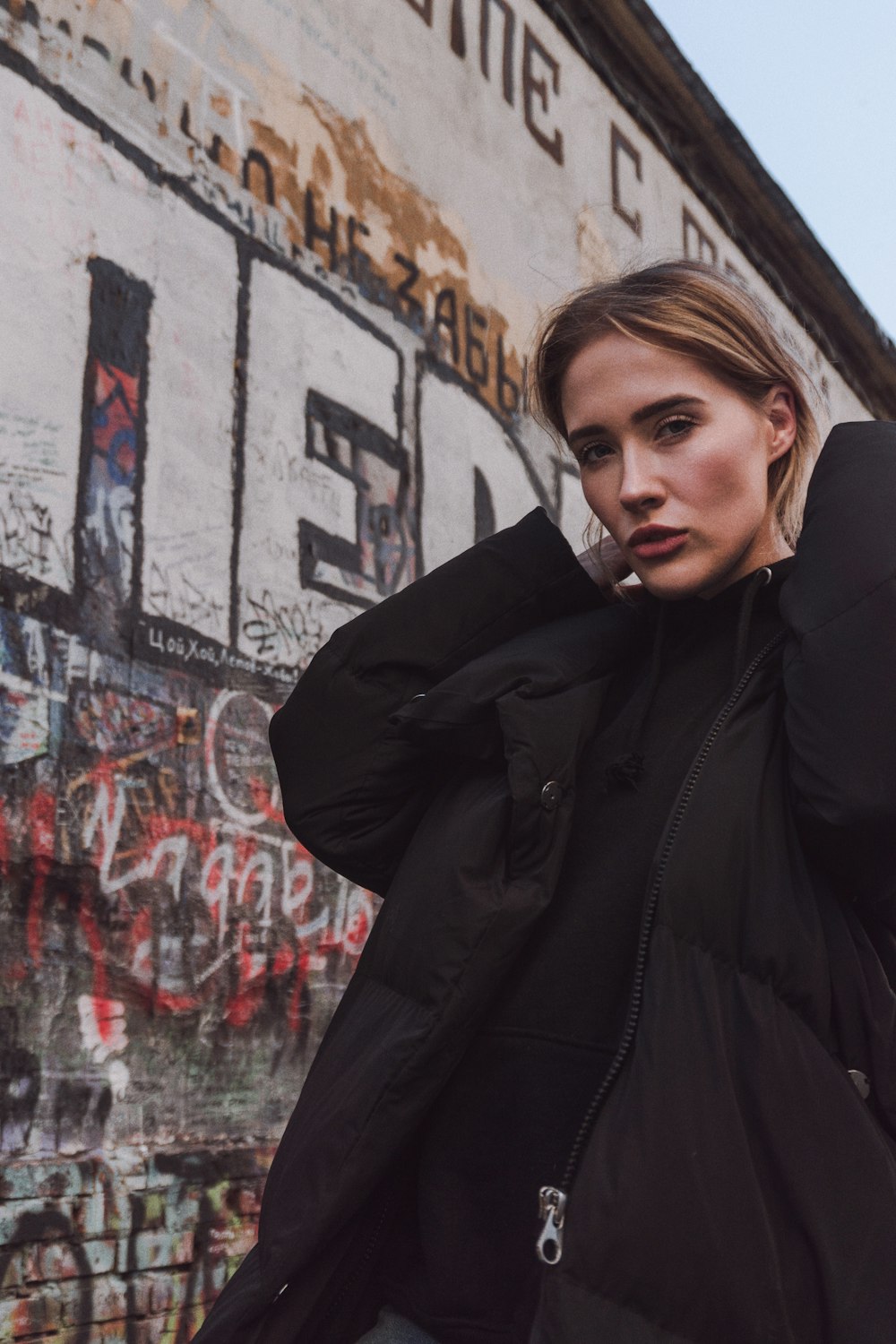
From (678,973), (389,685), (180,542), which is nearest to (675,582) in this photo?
(389,685)

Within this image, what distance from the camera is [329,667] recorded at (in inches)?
68.6

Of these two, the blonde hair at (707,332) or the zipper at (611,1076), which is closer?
the zipper at (611,1076)

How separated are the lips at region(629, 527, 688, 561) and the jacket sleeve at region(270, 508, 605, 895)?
22 centimetres

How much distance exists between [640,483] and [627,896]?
0.50 meters

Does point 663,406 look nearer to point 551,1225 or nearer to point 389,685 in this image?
point 389,685

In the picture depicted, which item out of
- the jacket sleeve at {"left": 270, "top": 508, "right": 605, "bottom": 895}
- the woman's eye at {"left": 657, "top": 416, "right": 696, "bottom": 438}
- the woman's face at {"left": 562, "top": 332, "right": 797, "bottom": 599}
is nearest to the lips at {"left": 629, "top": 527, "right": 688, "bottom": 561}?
the woman's face at {"left": 562, "top": 332, "right": 797, "bottom": 599}

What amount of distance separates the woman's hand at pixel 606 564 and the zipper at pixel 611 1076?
0.54 m

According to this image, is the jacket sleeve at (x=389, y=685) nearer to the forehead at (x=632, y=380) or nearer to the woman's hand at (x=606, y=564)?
the woman's hand at (x=606, y=564)

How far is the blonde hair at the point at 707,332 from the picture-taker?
1.60m

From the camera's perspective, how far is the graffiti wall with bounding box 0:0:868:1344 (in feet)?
10.9

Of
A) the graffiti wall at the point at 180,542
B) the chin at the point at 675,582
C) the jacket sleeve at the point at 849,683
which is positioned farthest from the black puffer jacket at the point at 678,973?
the graffiti wall at the point at 180,542

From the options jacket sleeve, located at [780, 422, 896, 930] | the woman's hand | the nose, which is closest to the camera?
jacket sleeve, located at [780, 422, 896, 930]

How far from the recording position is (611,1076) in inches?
47.8

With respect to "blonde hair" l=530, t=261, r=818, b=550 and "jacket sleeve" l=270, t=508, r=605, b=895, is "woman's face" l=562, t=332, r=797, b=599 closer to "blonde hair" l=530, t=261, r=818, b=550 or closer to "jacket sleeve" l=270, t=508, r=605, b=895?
"blonde hair" l=530, t=261, r=818, b=550
